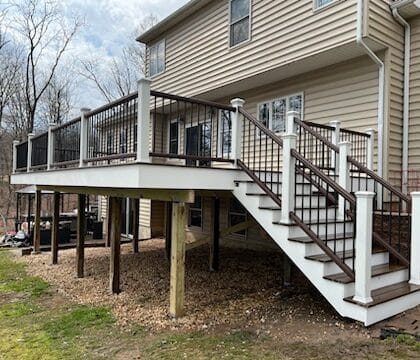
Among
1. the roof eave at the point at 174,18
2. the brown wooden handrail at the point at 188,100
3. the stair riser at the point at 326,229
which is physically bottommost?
the stair riser at the point at 326,229

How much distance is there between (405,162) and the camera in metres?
6.61

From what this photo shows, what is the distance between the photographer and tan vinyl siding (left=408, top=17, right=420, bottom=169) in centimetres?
648

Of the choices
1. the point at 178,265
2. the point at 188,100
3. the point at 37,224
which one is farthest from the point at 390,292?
the point at 37,224

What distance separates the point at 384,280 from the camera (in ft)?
14.9

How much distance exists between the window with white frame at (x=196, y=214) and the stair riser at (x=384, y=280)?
25.0ft

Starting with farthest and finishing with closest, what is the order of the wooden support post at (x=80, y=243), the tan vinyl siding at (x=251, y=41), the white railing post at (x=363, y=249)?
the wooden support post at (x=80, y=243)
the tan vinyl siding at (x=251, y=41)
the white railing post at (x=363, y=249)

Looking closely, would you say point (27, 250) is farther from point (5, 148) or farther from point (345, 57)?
point (5, 148)

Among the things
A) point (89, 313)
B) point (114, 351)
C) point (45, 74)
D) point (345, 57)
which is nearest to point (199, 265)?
point (89, 313)

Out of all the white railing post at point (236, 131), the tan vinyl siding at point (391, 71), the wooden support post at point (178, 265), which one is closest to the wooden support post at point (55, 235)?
the wooden support post at point (178, 265)

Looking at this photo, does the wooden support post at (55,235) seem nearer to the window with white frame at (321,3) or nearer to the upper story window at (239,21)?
the upper story window at (239,21)

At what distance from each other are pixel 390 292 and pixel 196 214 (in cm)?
838

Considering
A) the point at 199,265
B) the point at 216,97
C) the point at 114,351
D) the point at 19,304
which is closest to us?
the point at 114,351

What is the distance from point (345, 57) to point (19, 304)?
729cm

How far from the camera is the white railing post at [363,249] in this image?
13.1 ft
